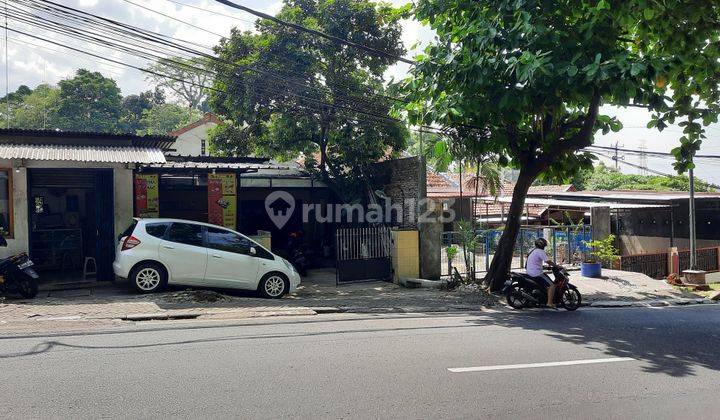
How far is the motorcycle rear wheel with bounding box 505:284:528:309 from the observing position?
10.8 metres

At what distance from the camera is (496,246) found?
46.7 feet

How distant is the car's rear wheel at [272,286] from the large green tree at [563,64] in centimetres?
443

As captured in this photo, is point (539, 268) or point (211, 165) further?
point (211, 165)

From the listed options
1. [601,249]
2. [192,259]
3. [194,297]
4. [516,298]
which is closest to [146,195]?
[192,259]

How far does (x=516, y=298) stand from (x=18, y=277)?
31.9 feet

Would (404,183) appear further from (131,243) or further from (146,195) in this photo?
(131,243)

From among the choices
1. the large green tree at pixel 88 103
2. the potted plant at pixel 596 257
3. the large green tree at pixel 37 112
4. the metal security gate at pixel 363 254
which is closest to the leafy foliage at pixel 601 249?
the potted plant at pixel 596 257

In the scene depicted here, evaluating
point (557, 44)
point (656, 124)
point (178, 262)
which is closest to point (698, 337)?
point (656, 124)

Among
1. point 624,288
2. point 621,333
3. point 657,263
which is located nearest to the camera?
point 621,333

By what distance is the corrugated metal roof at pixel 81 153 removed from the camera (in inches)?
424

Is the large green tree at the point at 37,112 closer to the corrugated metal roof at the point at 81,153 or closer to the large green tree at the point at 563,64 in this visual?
the corrugated metal roof at the point at 81,153

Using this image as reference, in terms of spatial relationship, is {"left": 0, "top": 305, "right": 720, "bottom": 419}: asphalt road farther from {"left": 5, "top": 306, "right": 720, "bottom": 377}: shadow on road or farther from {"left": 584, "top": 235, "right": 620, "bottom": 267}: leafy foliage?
{"left": 584, "top": 235, "right": 620, "bottom": 267}: leafy foliage

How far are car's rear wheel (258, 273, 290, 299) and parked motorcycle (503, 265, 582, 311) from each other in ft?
15.5

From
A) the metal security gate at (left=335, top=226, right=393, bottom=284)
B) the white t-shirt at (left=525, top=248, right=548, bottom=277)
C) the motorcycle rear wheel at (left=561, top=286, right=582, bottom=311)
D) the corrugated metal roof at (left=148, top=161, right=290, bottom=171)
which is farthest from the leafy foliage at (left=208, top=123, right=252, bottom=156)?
the motorcycle rear wheel at (left=561, top=286, right=582, bottom=311)
